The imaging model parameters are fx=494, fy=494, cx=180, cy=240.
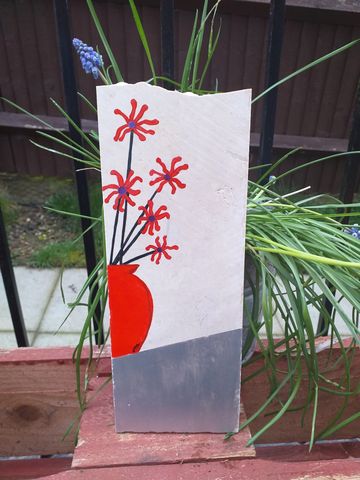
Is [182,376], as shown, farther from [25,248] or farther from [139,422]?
[25,248]

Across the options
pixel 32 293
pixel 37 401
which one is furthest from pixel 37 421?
pixel 32 293

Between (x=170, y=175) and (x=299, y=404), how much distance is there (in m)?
0.47

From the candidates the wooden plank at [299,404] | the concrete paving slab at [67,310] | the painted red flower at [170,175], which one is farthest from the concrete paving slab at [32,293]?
the painted red flower at [170,175]

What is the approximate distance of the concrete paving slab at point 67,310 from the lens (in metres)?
2.00

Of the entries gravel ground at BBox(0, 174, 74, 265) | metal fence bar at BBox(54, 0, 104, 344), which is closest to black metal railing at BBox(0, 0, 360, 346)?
metal fence bar at BBox(54, 0, 104, 344)

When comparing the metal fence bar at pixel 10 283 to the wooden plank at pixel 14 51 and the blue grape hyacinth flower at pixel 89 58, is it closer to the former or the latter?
the blue grape hyacinth flower at pixel 89 58

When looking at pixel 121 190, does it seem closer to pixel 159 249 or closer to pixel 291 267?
pixel 159 249

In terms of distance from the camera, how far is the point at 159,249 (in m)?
0.54

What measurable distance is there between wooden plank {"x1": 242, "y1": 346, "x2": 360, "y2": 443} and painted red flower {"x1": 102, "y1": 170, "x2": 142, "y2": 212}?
37cm

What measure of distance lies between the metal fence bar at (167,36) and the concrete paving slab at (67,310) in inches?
56.0

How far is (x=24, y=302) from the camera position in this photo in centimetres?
216

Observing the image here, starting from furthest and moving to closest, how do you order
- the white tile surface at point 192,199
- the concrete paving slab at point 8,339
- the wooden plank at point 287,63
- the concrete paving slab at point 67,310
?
the wooden plank at point 287,63
the concrete paving slab at point 67,310
the concrete paving slab at point 8,339
the white tile surface at point 192,199

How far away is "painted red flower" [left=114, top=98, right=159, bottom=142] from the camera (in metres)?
0.48

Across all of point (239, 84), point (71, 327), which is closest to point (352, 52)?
point (239, 84)
